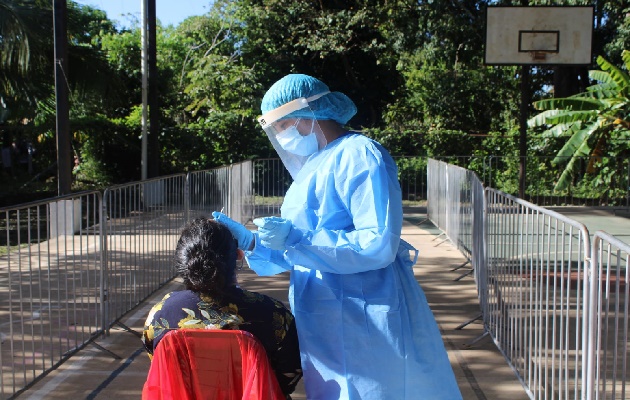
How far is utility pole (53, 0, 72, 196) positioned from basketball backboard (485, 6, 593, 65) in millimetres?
8170

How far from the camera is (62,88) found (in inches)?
454

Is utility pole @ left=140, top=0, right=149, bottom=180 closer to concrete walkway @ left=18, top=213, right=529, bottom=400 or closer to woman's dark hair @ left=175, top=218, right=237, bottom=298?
concrete walkway @ left=18, top=213, right=529, bottom=400

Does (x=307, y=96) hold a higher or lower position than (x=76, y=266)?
higher

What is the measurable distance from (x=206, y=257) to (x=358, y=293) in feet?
1.87

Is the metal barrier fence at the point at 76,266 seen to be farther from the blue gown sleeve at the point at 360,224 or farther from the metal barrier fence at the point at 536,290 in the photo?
the metal barrier fence at the point at 536,290

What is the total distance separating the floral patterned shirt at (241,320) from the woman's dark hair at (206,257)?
6 centimetres

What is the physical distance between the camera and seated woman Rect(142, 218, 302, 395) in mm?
2672

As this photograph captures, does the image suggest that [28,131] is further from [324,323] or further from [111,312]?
[324,323]

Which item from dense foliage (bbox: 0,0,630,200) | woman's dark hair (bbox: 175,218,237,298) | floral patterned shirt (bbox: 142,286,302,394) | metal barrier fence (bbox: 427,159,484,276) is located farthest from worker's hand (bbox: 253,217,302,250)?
dense foliage (bbox: 0,0,630,200)

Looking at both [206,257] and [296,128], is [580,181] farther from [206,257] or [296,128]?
[206,257]

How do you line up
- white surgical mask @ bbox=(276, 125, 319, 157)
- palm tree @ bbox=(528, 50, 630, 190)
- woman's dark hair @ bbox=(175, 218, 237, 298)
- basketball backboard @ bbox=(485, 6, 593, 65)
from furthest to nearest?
palm tree @ bbox=(528, 50, 630, 190), basketball backboard @ bbox=(485, 6, 593, 65), white surgical mask @ bbox=(276, 125, 319, 157), woman's dark hair @ bbox=(175, 218, 237, 298)

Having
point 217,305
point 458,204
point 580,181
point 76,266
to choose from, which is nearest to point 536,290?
point 217,305

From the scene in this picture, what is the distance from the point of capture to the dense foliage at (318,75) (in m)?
20.3

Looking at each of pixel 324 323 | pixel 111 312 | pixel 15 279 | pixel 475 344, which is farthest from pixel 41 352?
pixel 475 344
